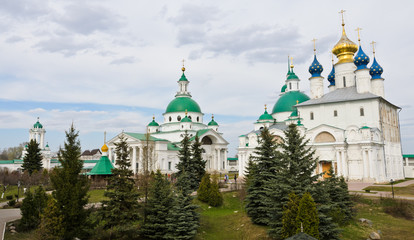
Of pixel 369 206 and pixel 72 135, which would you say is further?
pixel 369 206

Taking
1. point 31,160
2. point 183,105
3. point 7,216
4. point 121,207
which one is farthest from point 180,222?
point 183,105

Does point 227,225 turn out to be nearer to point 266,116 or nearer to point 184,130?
point 266,116

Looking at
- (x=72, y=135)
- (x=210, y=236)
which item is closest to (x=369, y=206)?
(x=210, y=236)

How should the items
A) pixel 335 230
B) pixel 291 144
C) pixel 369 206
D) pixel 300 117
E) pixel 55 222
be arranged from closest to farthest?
1. pixel 55 222
2. pixel 335 230
3. pixel 291 144
4. pixel 369 206
5. pixel 300 117

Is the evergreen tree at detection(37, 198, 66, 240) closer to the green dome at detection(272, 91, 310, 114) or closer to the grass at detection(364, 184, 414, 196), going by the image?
the grass at detection(364, 184, 414, 196)

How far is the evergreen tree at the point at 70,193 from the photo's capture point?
41.0 ft

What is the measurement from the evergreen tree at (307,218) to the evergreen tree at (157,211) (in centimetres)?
567

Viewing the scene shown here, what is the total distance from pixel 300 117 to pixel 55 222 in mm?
32405

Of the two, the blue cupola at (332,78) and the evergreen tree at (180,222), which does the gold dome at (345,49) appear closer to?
the blue cupola at (332,78)

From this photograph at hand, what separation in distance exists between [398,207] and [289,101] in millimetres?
28990

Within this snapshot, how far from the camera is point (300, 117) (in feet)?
128

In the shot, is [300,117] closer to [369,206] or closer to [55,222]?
[369,206]

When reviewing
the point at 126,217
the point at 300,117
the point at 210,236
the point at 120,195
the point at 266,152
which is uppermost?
the point at 300,117

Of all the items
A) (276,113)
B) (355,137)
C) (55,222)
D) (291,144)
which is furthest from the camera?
(276,113)
